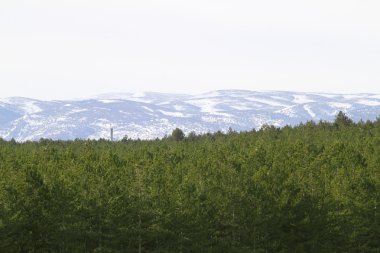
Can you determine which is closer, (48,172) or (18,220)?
(18,220)

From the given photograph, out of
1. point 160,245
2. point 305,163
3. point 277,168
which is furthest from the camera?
point 305,163

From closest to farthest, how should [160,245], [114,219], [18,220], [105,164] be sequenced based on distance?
[18,220]
[114,219]
[160,245]
[105,164]

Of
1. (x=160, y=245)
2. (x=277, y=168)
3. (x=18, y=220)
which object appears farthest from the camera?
(x=277, y=168)

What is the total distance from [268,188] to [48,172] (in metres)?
18.4

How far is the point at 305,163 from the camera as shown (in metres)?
87.9

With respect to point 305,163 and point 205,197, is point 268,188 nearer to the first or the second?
point 205,197

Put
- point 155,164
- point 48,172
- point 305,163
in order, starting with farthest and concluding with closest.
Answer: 1. point 305,163
2. point 155,164
3. point 48,172

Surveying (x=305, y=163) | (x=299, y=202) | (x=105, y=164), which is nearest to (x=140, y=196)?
(x=299, y=202)

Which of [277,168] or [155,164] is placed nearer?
[277,168]

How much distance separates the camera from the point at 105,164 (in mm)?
77312

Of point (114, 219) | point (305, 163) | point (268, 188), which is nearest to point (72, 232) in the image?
point (114, 219)

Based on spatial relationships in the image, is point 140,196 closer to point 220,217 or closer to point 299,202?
point 220,217

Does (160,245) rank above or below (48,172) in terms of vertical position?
below

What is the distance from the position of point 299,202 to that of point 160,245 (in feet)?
42.1
